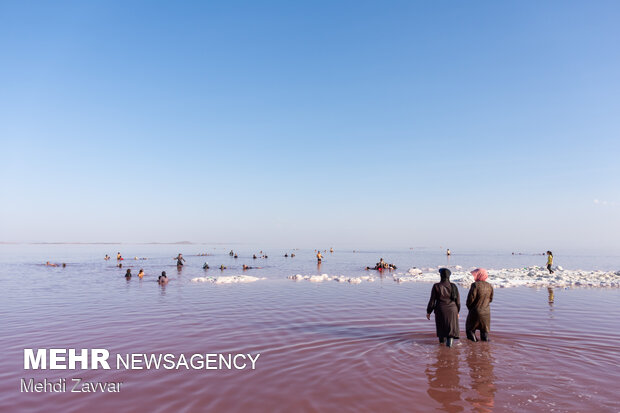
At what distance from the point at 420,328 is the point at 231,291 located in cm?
1357

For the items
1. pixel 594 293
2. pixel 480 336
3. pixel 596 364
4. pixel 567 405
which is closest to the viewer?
pixel 567 405

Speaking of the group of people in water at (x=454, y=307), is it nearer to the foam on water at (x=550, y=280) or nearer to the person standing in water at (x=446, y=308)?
the person standing in water at (x=446, y=308)

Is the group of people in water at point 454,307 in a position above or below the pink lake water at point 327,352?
above

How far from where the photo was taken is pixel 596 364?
8250 mm

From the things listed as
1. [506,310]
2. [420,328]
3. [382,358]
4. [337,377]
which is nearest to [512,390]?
[382,358]

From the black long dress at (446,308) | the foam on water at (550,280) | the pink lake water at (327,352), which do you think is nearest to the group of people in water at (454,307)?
the black long dress at (446,308)

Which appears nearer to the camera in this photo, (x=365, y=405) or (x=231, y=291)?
(x=365, y=405)

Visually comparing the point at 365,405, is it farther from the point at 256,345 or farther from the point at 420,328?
the point at 420,328

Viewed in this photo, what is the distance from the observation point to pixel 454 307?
970 centimetres

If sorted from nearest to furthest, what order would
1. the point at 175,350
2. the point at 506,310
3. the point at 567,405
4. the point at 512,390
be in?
the point at 567,405 < the point at 512,390 < the point at 175,350 < the point at 506,310

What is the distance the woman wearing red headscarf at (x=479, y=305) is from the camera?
32.3 ft

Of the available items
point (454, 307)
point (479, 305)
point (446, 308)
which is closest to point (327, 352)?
point (446, 308)

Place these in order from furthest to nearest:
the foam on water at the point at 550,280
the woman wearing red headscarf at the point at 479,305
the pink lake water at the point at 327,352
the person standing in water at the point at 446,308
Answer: the foam on water at the point at 550,280 → the woman wearing red headscarf at the point at 479,305 → the person standing in water at the point at 446,308 → the pink lake water at the point at 327,352

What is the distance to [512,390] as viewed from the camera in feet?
22.0
